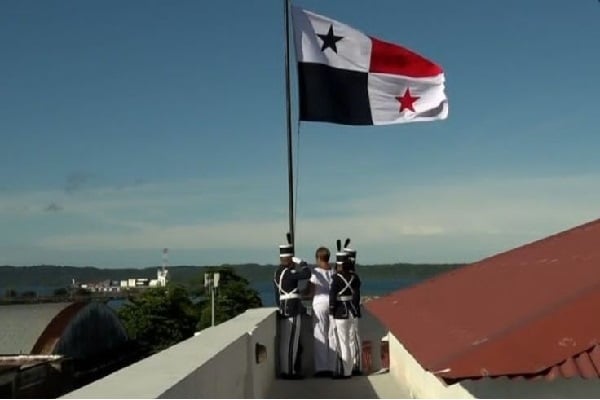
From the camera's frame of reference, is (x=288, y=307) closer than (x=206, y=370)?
No

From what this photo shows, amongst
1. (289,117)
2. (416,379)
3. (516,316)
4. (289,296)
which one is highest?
(289,117)

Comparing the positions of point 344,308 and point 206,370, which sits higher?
point 344,308

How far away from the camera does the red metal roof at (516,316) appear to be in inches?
161

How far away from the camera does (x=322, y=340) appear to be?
8.51 metres

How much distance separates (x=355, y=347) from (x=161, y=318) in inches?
1336

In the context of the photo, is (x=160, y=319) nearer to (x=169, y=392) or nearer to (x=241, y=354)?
(x=241, y=354)

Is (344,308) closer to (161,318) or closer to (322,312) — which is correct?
(322,312)

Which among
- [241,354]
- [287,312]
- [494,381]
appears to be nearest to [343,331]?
[287,312]

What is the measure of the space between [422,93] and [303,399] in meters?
4.91

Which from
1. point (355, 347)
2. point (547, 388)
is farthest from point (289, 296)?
point (547, 388)

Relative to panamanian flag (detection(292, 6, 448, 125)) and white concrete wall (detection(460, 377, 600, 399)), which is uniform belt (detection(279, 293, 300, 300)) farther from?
white concrete wall (detection(460, 377, 600, 399))

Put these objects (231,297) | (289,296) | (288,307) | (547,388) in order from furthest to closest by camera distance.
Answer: (231,297) → (288,307) → (289,296) → (547,388)

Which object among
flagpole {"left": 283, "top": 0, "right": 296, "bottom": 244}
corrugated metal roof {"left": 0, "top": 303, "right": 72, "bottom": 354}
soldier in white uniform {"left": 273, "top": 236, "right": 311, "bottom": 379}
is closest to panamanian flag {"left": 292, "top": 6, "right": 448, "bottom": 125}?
flagpole {"left": 283, "top": 0, "right": 296, "bottom": 244}

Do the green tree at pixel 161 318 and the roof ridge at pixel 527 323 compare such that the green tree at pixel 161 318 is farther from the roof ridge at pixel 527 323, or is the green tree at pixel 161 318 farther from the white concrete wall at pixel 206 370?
the roof ridge at pixel 527 323
